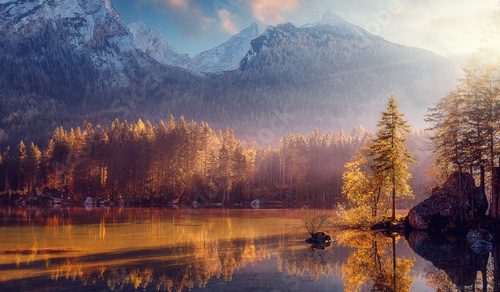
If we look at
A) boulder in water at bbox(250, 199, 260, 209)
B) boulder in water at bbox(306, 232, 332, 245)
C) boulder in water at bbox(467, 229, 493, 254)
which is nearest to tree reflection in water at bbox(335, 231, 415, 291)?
boulder in water at bbox(306, 232, 332, 245)

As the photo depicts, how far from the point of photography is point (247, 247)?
4022 cm

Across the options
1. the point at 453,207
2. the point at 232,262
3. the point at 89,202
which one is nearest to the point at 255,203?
the point at 89,202

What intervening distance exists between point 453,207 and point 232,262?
31.6 metres

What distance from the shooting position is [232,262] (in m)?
32.7

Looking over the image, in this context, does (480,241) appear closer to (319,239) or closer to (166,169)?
(319,239)

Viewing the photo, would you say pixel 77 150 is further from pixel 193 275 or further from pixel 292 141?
pixel 193 275

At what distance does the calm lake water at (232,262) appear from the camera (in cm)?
2570

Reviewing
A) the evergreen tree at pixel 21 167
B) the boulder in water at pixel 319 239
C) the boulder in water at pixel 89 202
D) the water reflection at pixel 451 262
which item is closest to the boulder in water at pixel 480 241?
the water reflection at pixel 451 262

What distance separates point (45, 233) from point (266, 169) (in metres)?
109

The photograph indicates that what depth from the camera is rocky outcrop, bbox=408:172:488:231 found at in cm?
5253

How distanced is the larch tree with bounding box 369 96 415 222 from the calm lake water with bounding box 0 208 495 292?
860 cm

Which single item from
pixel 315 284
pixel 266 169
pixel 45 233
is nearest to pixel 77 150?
pixel 266 169

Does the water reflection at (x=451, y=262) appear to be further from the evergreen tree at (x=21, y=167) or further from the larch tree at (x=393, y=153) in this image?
the evergreen tree at (x=21, y=167)

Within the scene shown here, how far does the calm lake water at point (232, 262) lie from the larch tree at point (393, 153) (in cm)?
860
